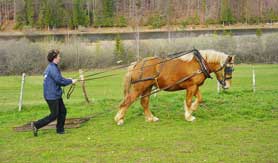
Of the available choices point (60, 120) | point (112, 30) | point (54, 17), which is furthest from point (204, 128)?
point (54, 17)

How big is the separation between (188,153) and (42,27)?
81878 mm

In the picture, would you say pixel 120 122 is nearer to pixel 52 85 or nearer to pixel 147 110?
pixel 147 110

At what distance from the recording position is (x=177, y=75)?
459 inches

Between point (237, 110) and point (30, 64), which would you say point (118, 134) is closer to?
point (237, 110)

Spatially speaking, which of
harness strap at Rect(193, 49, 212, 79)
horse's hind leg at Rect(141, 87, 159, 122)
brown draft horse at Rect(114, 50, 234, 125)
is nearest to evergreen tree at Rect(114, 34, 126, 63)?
horse's hind leg at Rect(141, 87, 159, 122)

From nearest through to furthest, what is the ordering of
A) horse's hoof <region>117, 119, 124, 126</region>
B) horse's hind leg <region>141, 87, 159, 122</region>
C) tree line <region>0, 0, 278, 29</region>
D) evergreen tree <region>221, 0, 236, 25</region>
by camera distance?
horse's hoof <region>117, 119, 124, 126</region> < horse's hind leg <region>141, 87, 159, 122</region> < tree line <region>0, 0, 278, 29</region> < evergreen tree <region>221, 0, 236, 25</region>

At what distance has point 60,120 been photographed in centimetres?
1061

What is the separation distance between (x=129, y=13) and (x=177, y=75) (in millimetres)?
91937

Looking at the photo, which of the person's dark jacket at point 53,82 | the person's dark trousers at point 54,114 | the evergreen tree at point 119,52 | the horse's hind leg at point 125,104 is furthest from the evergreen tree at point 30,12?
the person's dark jacket at point 53,82

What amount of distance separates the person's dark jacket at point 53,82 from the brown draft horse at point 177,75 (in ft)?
6.48

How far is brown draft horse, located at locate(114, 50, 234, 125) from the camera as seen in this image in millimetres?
11625

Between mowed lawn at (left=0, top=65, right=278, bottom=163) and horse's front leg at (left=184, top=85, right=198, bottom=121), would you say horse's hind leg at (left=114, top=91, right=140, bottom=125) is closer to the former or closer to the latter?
mowed lawn at (left=0, top=65, right=278, bottom=163)

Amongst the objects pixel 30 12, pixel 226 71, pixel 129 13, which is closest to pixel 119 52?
pixel 226 71

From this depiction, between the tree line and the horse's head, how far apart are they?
75.6m
